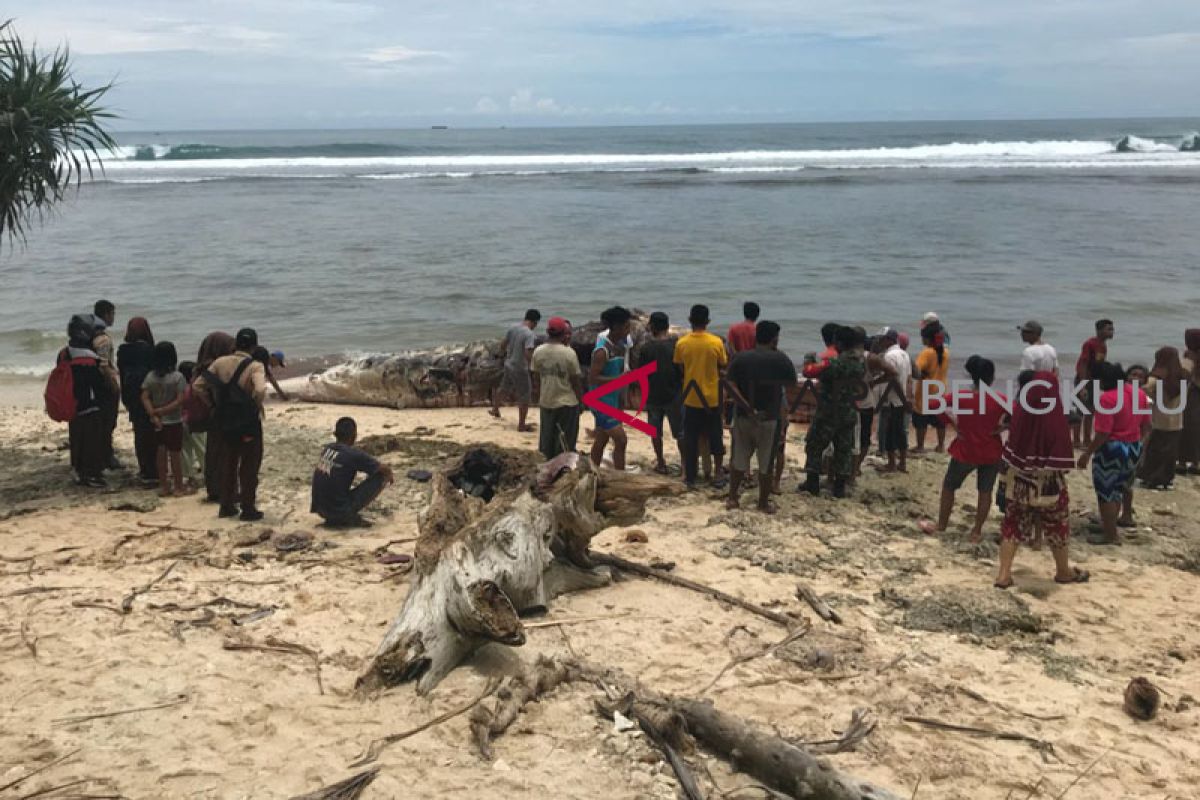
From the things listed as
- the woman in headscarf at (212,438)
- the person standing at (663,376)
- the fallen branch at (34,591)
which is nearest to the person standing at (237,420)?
the woman in headscarf at (212,438)

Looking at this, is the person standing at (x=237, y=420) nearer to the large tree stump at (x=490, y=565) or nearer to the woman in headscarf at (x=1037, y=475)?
the large tree stump at (x=490, y=565)

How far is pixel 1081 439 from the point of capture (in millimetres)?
11172

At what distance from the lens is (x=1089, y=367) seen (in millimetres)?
10594

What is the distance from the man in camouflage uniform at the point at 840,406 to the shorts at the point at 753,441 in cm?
60

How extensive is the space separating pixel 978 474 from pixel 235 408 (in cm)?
592

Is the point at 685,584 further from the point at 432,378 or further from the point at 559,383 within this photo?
the point at 432,378

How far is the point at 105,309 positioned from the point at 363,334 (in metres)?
9.03

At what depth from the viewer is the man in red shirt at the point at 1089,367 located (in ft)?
34.2

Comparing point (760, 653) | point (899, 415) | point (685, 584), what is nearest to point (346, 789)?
point (760, 653)

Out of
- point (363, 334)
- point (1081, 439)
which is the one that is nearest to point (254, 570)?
point (1081, 439)

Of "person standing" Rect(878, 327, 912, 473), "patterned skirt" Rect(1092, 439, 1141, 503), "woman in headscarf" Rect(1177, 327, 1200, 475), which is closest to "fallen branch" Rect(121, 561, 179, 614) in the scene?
"person standing" Rect(878, 327, 912, 473)

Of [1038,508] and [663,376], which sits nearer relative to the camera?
[1038,508]

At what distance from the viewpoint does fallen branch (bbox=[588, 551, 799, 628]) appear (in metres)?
6.26

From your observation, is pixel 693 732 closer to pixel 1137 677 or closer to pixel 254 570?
pixel 1137 677
